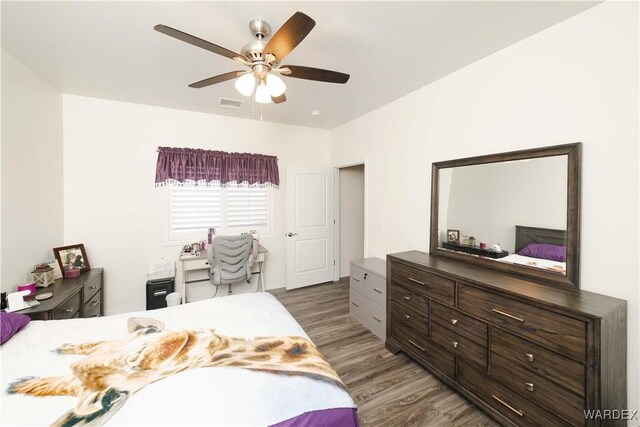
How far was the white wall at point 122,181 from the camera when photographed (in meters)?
2.89

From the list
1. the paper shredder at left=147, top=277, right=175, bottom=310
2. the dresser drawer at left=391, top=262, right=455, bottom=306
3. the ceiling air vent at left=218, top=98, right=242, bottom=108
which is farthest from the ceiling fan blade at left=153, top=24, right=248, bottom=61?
the paper shredder at left=147, top=277, right=175, bottom=310

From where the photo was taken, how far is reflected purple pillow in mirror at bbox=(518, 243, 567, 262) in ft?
5.39

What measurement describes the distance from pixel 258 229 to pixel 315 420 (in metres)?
3.12

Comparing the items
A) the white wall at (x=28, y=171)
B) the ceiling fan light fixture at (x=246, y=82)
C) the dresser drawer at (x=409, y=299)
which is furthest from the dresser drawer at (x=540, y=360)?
the white wall at (x=28, y=171)

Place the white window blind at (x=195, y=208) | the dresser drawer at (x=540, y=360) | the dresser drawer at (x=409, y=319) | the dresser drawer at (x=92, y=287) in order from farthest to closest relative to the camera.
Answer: the white window blind at (x=195, y=208)
the dresser drawer at (x=92, y=287)
the dresser drawer at (x=409, y=319)
the dresser drawer at (x=540, y=360)

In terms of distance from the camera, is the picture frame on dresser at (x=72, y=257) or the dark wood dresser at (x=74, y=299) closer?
the dark wood dresser at (x=74, y=299)

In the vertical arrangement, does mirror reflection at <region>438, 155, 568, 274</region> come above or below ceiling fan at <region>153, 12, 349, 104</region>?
below

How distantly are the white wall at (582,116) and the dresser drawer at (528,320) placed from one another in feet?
1.53

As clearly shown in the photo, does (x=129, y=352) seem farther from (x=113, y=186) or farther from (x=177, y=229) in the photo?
(x=113, y=186)

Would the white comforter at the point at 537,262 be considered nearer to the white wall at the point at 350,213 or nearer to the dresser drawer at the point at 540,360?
the dresser drawer at the point at 540,360

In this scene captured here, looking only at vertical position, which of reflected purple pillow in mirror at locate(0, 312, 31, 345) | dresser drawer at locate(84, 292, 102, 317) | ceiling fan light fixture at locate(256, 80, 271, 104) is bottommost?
dresser drawer at locate(84, 292, 102, 317)

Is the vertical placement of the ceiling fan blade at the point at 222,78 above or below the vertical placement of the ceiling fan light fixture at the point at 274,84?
above

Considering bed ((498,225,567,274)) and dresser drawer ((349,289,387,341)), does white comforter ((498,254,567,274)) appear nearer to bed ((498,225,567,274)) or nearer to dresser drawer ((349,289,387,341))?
bed ((498,225,567,274))

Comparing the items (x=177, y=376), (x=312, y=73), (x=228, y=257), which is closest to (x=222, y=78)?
(x=312, y=73)
